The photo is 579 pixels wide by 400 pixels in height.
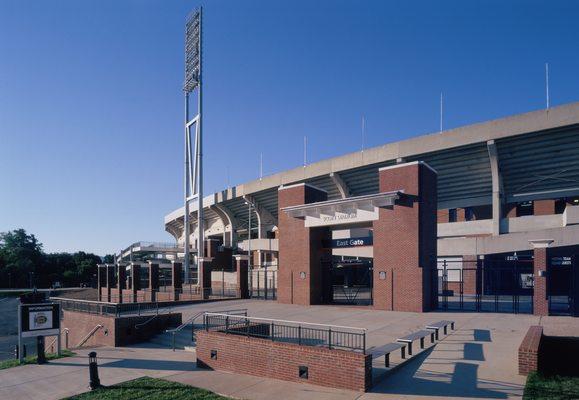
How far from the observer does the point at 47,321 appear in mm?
18469

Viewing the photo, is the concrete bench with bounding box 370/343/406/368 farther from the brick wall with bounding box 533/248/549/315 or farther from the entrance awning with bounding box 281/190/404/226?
the entrance awning with bounding box 281/190/404/226

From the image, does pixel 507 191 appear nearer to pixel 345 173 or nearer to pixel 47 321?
pixel 345 173

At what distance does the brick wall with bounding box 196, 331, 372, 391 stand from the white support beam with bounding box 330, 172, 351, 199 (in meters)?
34.3

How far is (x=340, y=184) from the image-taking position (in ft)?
158

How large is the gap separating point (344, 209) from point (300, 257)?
4434 mm

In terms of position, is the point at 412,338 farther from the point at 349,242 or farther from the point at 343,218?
the point at 349,242

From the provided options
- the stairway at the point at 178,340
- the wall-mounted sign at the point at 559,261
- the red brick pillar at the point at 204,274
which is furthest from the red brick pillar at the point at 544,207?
A: the stairway at the point at 178,340

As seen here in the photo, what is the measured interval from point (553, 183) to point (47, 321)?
39.4 m

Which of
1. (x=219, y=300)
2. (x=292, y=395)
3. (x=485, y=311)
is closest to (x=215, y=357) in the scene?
(x=292, y=395)

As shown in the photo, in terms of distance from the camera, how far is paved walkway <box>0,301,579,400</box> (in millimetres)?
11016

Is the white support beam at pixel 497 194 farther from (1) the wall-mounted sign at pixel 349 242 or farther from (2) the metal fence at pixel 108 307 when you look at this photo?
(2) the metal fence at pixel 108 307

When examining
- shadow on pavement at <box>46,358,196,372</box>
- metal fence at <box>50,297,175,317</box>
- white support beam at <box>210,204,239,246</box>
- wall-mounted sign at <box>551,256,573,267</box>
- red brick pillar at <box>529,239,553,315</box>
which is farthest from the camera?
white support beam at <box>210,204,239,246</box>

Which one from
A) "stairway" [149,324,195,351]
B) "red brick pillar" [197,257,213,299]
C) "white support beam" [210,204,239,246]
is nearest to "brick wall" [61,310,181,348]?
"stairway" [149,324,195,351]

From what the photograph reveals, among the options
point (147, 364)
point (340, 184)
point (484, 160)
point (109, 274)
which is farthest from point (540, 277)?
point (109, 274)
